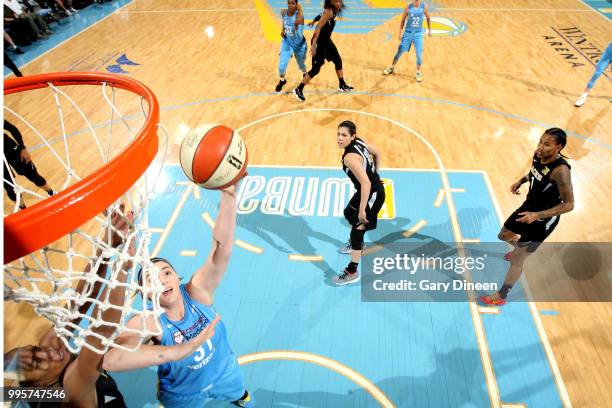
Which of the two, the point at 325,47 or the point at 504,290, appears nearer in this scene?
the point at 504,290

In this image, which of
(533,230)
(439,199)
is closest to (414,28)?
(439,199)

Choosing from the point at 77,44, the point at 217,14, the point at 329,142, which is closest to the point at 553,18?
the point at 329,142

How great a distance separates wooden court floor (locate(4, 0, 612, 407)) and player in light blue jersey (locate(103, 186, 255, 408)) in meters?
2.18

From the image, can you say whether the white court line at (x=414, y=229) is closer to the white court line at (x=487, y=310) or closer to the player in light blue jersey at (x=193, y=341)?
the white court line at (x=487, y=310)

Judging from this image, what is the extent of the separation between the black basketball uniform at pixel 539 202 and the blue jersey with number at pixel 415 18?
5415 millimetres

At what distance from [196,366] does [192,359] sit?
75 mm

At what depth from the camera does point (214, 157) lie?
2.56 m

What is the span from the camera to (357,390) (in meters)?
3.52

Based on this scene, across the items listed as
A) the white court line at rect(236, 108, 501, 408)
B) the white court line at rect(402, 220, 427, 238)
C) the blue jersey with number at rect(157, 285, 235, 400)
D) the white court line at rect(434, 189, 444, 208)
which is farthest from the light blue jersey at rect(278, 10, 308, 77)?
the blue jersey with number at rect(157, 285, 235, 400)

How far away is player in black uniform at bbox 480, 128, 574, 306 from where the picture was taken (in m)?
3.29

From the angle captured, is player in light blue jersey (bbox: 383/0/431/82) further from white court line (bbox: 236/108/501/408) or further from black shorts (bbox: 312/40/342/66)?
white court line (bbox: 236/108/501/408)

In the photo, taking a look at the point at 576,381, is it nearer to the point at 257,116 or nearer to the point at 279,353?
the point at 279,353

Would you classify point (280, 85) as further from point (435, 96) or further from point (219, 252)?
point (219, 252)

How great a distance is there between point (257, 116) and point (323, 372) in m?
5.26
